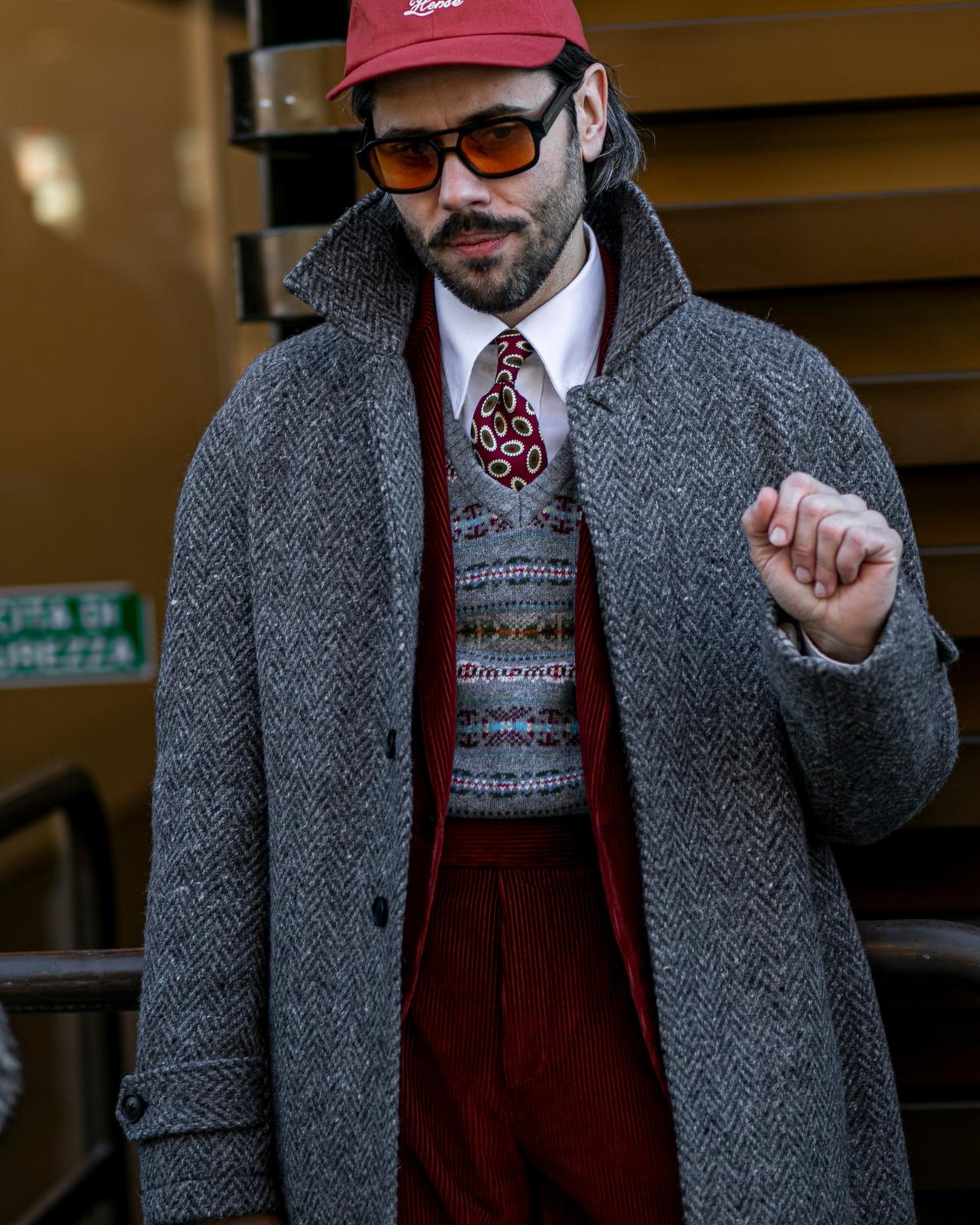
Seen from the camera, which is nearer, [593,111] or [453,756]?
[453,756]

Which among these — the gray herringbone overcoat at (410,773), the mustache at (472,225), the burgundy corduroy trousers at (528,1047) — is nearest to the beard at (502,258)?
the mustache at (472,225)

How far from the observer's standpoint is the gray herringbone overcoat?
5.12 ft

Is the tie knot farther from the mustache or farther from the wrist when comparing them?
the wrist

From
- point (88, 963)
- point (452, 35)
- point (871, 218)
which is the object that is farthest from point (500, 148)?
point (88, 963)

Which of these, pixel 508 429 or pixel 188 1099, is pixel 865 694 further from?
pixel 188 1099

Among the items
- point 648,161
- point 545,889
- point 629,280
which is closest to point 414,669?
point 545,889

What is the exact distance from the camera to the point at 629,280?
1.69 metres

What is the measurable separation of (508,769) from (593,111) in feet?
2.71

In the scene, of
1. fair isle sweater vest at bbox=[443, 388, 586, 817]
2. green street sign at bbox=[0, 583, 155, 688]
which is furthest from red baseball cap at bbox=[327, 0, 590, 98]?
green street sign at bbox=[0, 583, 155, 688]

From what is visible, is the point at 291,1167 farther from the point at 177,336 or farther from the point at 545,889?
the point at 177,336

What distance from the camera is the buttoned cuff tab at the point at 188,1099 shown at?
63.4 inches

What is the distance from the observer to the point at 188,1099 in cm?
161

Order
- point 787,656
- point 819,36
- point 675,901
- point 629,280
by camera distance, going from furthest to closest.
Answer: point 819,36, point 629,280, point 675,901, point 787,656

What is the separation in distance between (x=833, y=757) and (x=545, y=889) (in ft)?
1.13
